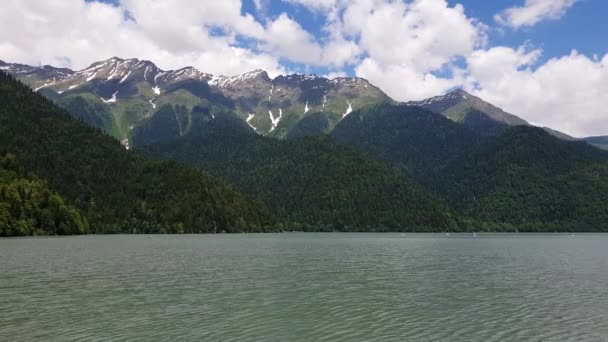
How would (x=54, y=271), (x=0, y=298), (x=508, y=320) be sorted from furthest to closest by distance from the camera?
(x=54, y=271) < (x=0, y=298) < (x=508, y=320)

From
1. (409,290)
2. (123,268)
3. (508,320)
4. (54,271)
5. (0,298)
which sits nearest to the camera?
(508,320)

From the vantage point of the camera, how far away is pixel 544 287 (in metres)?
69.1

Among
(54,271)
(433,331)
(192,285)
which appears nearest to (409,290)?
(433,331)

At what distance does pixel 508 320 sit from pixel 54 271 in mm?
63940

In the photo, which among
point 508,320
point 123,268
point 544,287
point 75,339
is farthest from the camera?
point 123,268

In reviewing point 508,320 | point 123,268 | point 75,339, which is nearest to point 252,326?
point 75,339

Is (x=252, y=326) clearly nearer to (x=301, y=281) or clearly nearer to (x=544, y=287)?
(x=301, y=281)

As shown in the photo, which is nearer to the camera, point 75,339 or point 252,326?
point 75,339

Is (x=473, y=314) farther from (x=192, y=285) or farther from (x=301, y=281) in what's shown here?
(x=192, y=285)

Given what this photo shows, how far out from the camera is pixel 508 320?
45.8 meters

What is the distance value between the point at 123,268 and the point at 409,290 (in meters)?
47.4

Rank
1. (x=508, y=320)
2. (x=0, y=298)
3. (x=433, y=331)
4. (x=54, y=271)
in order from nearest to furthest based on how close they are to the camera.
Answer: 1. (x=433, y=331)
2. (x=508, y=320)
3. (x=0, y=298)
4. (x=54, y=271)

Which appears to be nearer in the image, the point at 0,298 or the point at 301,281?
the point at 0,298

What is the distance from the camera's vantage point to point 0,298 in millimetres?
53125
